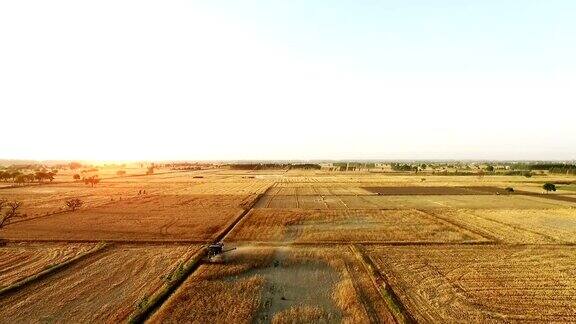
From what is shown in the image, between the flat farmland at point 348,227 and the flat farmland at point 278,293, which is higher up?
the flat farmland at point 348,227

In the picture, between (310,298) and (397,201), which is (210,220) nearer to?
(310,298)

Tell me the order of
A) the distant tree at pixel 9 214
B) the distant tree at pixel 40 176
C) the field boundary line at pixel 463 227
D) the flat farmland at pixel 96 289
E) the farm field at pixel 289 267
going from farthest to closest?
the distant tree at pixel 40 176 → the field boundary line at pixel 463 227 → the distant tree at pixel 9 214 → the farm field at pixel 289 267 → the flat farmland at pixel 96 289

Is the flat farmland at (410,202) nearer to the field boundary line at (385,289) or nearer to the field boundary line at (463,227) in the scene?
the field boundary line at (463,227)

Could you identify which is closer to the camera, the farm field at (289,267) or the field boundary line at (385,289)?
the field boundary line at (385,289)

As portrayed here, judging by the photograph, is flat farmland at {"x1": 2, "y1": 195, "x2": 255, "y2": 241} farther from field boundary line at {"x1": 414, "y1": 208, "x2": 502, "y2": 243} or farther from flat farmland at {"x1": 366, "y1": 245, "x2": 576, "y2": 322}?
field boundary line at {"x1": 414, "y1": 208, "x2": 502, "y2": 243}

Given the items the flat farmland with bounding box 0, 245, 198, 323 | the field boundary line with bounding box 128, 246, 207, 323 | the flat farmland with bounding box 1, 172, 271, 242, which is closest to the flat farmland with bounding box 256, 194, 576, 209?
the flat farmland with bounding box 1, 172, 271, 242

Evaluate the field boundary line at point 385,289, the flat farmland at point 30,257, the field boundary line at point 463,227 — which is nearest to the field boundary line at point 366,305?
the field boundary line at point 385,289

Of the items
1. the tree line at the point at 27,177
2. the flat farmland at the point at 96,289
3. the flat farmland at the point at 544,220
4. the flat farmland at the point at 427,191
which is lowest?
the flat farmland at the point at 96,289
